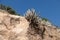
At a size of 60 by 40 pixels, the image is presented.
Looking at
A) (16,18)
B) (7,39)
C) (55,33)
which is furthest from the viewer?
(55,33)

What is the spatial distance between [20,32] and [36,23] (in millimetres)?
1637

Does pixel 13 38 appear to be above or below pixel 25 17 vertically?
below

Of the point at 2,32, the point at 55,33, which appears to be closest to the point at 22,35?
the point at 2,32

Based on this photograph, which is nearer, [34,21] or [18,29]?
[18,29]

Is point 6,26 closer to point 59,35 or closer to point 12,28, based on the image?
point 12,28

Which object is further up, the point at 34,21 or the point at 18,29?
the point at 34,21

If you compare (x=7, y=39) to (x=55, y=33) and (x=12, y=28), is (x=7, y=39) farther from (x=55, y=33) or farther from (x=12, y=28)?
(x=55, y=33)

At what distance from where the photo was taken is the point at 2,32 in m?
14.4

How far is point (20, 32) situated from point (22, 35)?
0.24 meters

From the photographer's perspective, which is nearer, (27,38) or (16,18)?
(27,38)

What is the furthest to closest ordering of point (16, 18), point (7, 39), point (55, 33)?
point (55, 33) → point (16, 18) → point (7, 39)

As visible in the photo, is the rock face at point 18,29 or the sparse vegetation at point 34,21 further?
the sparse vegetation at point 34,21

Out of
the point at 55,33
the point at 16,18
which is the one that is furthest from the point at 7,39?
the point at 55,33

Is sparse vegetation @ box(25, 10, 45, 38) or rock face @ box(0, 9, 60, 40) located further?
sparse vegetation @ box(25, 10, 45, 38)
